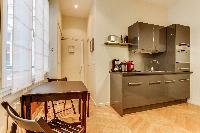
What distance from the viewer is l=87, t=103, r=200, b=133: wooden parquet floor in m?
2.40

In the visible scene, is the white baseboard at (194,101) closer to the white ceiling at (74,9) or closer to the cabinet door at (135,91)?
the cabinet door at (135,91)

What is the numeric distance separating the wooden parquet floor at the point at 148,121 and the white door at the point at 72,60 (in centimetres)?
277

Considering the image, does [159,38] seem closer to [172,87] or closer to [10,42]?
[172,87]

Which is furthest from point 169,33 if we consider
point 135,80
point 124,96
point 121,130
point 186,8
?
point 121,130

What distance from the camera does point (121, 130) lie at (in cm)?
239

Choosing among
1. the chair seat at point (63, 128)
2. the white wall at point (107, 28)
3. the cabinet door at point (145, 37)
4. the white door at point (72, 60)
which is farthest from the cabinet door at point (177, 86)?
the white door at point (72, 60)

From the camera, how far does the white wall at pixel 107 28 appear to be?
12.5ft

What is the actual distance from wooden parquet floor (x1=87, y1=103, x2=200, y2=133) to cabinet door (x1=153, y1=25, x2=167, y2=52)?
155cm

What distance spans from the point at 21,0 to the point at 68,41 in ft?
13.6

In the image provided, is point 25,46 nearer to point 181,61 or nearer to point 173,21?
point 181,61

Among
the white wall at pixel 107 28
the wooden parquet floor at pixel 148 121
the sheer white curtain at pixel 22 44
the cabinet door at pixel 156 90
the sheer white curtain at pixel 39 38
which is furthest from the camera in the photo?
the white wall at pixel 107 28

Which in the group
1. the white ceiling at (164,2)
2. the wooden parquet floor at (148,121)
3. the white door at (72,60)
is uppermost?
the white ceiling at (164,2)

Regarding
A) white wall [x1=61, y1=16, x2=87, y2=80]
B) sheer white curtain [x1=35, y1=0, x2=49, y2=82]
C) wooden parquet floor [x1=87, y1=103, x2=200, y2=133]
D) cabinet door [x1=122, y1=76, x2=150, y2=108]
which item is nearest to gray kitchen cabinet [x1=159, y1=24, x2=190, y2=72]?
wooden parquet floor [x1=87, y1=103, x2=200, y2=133]

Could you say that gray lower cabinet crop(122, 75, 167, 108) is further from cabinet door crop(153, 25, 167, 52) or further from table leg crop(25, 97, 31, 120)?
table leg crop(25, 97, 31, 120)
